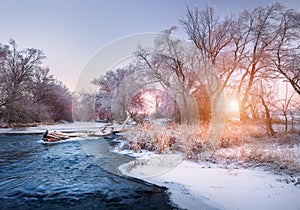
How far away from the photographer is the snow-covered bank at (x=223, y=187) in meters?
3.32

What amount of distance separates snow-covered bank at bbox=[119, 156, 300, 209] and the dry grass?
720 millimetres

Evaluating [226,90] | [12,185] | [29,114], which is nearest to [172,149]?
[12,185]

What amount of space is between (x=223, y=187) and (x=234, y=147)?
4.23 metres

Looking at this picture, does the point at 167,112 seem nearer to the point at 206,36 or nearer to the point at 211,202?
the point at 206,36

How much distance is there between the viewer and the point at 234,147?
7.80 meters

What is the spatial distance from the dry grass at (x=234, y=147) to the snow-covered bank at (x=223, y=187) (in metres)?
0.72

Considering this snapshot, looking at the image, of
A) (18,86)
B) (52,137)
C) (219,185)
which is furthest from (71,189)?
(18,86)

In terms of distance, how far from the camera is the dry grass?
541 cm

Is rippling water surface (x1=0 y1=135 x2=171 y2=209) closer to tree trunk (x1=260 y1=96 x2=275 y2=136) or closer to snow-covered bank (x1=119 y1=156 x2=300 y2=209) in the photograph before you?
snow-covered bank (x1=119 y1=156 x2=300 y2=209)

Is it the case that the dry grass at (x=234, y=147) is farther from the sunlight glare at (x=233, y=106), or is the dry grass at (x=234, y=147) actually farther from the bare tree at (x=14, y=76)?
the bare tree at (x=14, y=76)

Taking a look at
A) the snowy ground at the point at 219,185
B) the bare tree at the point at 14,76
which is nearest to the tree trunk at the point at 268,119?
the snowy ground at the point at 219,185

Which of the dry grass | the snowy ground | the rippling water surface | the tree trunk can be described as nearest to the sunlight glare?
the dry grass

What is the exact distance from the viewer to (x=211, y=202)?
3484mm

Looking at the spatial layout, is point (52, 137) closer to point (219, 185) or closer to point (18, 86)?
point (219, 185)
